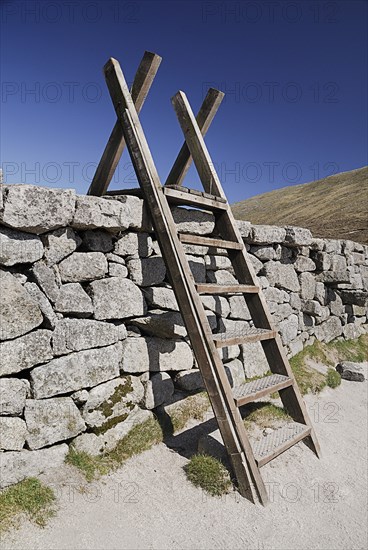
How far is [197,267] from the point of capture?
504 centimetres

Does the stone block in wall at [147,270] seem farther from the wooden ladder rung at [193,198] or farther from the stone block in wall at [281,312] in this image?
the stone block in wall at [281,312]

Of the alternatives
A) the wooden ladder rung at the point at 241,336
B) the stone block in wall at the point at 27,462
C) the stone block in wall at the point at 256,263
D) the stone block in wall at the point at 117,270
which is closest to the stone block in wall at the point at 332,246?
the stone block in wall at the point at 256,263

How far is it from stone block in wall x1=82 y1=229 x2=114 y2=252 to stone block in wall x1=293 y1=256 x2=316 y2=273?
3.95 metres

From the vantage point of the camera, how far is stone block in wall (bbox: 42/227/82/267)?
11.8 ft

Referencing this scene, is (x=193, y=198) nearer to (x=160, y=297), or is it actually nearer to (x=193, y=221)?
(x=193, y=221)

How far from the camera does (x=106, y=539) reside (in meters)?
2.94

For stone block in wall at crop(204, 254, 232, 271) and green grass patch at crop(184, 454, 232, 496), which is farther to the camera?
stone block in wall at crop(204, 254, 232, 271)

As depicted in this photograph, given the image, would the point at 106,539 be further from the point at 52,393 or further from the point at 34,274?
the point at 34,274

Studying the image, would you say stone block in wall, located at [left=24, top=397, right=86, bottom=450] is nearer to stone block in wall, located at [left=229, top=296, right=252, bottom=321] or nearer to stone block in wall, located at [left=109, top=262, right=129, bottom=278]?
stone block in wall, located at [left=109, top=262, right=129, bottom=278]

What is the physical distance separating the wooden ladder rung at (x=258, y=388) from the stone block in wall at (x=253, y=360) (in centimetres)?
105

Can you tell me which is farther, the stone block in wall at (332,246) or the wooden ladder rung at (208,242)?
the stone block in wall at (332,246)

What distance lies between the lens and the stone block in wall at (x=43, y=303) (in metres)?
3.46

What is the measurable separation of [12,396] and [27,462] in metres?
0.57

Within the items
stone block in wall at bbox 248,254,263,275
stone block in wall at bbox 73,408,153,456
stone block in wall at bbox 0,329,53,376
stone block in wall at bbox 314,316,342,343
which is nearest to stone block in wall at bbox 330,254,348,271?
stone block in wall at bbox 314,316,342,343
